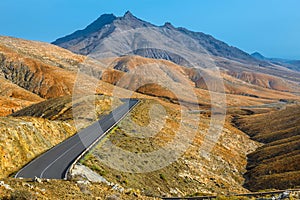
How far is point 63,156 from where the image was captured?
32531mm

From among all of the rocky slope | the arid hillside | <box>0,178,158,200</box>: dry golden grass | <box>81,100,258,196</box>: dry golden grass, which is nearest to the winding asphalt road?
the rocky slope

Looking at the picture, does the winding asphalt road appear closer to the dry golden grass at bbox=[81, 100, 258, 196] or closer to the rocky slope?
the rocky slope

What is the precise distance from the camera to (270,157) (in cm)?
5822

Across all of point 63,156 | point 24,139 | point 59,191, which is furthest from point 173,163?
point 59,191

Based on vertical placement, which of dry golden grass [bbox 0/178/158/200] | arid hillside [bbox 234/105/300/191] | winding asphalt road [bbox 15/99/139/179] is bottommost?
dry golden grass [bbox 0/178/158/200]

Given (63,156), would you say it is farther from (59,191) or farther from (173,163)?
(173,163)

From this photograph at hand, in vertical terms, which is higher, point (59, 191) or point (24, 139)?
point (24, 139)

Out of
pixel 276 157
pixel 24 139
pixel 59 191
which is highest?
pixel 276 157

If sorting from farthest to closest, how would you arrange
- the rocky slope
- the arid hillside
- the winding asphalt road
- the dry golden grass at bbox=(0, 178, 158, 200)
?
1. the arid hillside
2. the rocky slope
3. the winding asphalt road
4. the dry golden grass at bbox=(0, 178, 158, 200)

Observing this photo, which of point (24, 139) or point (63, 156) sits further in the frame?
point (24, 139)

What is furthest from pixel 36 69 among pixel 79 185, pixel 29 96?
pixel 79 185

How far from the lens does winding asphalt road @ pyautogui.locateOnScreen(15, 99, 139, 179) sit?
26.6 metres

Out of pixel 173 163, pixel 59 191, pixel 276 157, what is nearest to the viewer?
pixel 59 191

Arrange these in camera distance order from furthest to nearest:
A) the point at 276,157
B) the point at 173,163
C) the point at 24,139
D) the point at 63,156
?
the point at 276,157, the point at 173,163, the point at 24,139, the point at 63,156
